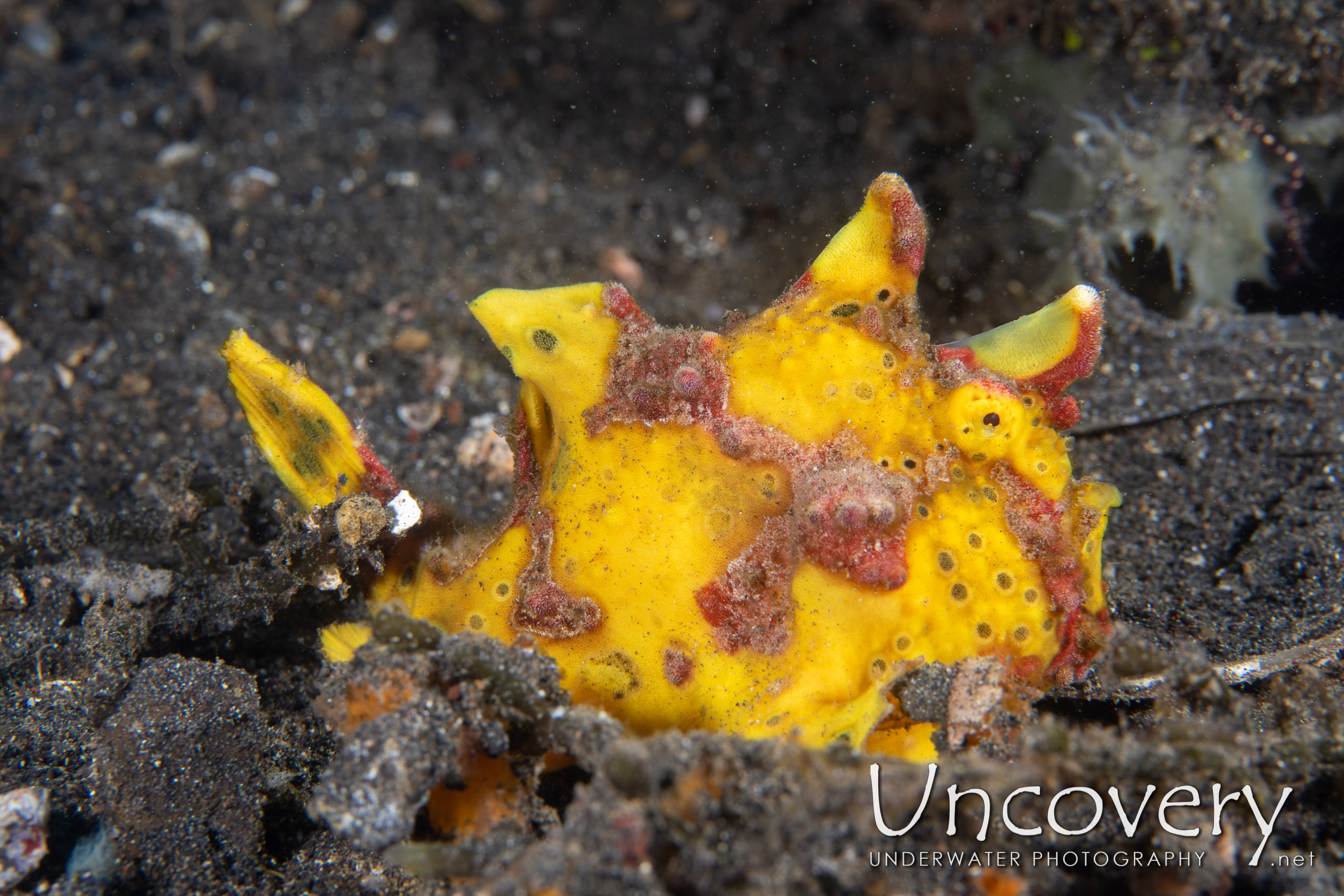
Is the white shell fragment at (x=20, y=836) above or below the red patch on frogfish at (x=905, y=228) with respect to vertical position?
below

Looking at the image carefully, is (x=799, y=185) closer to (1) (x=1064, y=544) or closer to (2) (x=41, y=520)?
(1) (x=1064, y=544)

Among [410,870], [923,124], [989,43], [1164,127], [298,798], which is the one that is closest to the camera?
[410,870]

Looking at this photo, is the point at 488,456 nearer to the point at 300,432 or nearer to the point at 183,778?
the point at 300,432

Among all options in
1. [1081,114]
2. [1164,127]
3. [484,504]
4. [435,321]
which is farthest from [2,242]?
[1164,127]

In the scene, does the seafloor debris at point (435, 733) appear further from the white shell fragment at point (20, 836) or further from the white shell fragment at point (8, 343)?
the white shell fragment at point (8, 343)

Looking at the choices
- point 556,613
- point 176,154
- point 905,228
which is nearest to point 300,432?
point 556,613

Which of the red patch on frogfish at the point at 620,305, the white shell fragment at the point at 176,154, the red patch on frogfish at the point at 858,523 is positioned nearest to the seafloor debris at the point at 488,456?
the red patch on frogfish at the point at 620,305
